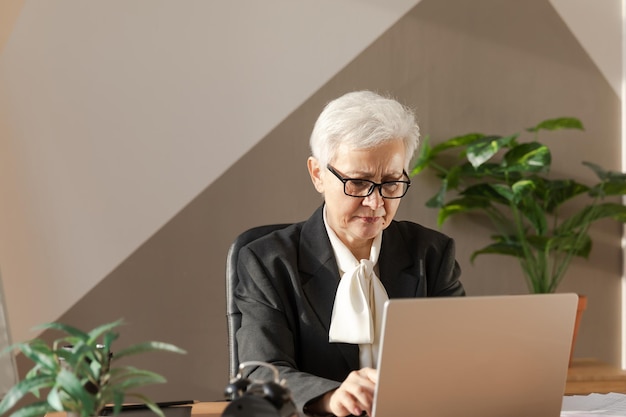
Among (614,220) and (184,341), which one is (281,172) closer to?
(184,341)

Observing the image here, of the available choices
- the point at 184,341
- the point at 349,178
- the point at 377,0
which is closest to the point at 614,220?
the point at 377,0

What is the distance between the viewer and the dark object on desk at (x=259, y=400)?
4.10 ft

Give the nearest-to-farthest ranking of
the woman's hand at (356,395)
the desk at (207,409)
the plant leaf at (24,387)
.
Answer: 1. the plant leaf at (24,387)
2. the woman's hand at (356,395)
3. the desk at (207,409)

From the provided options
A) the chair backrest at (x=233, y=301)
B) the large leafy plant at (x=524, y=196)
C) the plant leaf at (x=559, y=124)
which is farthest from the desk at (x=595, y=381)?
the chair backrest at (x=233, y=301)

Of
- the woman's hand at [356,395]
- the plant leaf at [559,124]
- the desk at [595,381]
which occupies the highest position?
the plant leaf at [559,124]

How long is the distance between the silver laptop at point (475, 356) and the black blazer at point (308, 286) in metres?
0.51

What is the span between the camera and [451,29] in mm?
3957

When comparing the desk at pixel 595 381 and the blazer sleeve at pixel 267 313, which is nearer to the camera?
the blazer sleeve at pixel 267 313

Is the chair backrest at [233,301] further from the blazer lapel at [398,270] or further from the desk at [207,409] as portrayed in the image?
the blazer lapel at [398,270]

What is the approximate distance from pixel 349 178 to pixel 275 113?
176 cm

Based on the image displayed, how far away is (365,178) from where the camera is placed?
2.12 m

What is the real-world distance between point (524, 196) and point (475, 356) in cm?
235

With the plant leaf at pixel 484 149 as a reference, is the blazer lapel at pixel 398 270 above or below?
below

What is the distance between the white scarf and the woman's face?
72mm
